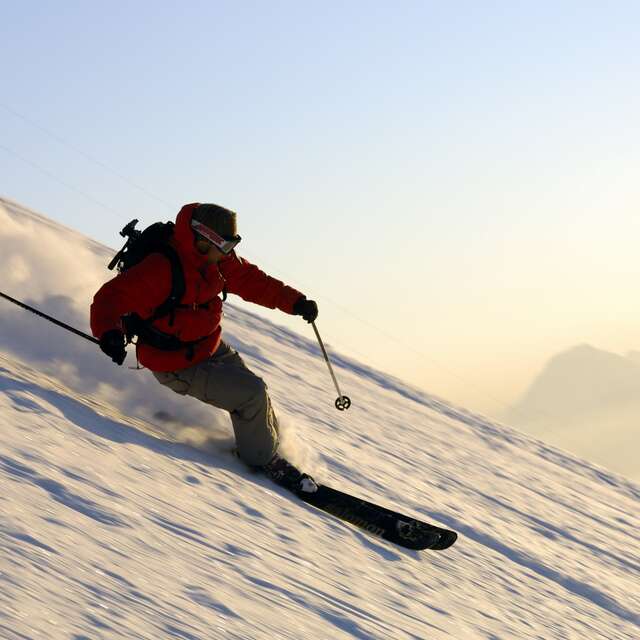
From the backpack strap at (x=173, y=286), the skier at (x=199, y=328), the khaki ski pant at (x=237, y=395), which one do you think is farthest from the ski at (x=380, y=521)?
the backpack strap at (x=173, y=286)

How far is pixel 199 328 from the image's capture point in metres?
6.71

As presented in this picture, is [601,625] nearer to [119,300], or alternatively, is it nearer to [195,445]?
[195,445]

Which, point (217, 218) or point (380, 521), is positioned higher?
point (217, 218)

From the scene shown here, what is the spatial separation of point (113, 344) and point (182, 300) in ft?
2.65

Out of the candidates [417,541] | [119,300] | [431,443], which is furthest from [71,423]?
[431,443]

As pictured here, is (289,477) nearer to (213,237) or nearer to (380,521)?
(380,521)

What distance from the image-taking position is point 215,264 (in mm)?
6703

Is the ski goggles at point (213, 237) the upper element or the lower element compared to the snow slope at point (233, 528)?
upper

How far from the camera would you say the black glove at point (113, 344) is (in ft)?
19.2

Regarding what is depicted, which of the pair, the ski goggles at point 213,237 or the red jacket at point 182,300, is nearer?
the red jacket at point 182,300

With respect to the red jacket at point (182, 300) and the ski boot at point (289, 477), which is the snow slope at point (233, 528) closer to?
the ski boot at point (289, 477)

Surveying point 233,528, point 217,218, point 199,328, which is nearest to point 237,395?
point 199,328

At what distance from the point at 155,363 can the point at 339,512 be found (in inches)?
58.5

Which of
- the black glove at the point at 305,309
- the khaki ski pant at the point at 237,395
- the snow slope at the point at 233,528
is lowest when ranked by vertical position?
the snow slope at the point at 233,528
